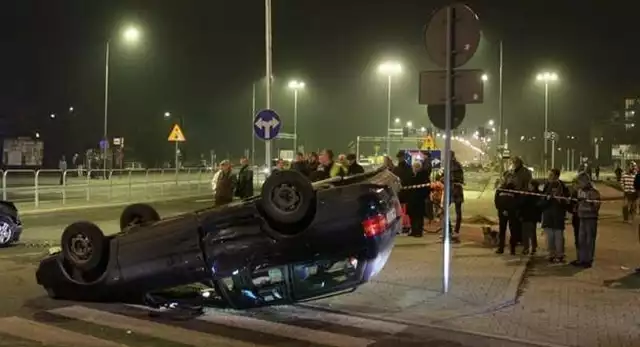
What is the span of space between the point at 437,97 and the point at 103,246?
4.31 meters

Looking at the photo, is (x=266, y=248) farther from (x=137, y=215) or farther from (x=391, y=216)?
(x=137, y=215)

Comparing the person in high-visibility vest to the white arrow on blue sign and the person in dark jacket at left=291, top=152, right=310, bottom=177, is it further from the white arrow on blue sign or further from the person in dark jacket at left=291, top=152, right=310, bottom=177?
the white arrow on blue sign

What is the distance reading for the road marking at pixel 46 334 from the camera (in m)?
7.02

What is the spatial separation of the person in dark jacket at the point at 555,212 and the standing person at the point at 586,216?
1.06 ft

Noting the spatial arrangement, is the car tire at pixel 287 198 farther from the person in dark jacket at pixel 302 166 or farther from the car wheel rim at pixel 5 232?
the car wheel rim at pixel 5 232

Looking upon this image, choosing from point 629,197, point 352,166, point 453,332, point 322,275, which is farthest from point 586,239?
point 629,197

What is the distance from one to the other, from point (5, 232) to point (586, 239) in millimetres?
10521

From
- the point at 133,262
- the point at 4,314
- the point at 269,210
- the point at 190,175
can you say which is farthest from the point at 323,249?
the point at 190,175

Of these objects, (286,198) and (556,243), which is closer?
(286,198)

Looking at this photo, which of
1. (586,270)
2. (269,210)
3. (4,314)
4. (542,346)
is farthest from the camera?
(586,270)

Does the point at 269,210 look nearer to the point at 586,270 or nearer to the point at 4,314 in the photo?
the point at 4,314

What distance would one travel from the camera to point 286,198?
25.3ft

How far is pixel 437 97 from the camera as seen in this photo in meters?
9.54

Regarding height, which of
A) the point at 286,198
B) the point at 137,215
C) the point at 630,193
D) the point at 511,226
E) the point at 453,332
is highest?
the point at 286,198
